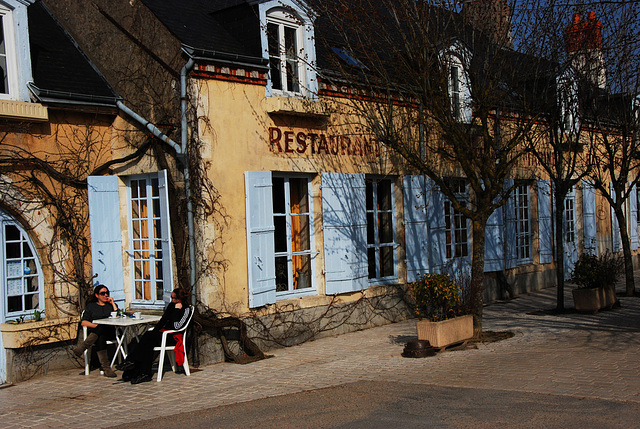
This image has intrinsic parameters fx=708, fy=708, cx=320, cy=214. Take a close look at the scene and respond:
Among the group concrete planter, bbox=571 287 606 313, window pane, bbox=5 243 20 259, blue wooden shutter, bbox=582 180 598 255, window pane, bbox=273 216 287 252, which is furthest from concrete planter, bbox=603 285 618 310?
window pane, bbox=5 243 20 259

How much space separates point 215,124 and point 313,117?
194 centimetres

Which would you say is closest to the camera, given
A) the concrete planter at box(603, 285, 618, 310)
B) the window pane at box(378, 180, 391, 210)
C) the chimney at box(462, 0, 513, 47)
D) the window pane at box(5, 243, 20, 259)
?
the window pane at box(5, 243, 20, 259)

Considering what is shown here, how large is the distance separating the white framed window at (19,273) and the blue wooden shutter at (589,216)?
13768mm

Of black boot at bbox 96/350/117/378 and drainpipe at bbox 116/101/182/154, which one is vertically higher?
drainpipe at bbox 116/101/182/154

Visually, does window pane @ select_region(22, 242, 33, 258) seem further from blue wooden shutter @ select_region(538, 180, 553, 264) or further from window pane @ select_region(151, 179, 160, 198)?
blue wooden shutter @ select_region(538, 180, 553, 264)

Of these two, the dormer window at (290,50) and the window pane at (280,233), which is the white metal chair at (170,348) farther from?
the dormer window at (290,50)

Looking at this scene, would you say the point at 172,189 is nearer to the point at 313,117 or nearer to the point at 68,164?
the point at 68,164

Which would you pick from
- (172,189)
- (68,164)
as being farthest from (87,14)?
(172,189)

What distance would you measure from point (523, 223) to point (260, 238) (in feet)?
27.9

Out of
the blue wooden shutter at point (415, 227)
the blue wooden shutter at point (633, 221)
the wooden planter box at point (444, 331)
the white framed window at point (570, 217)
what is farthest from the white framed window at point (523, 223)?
the wooden planter box at point (444, 331)

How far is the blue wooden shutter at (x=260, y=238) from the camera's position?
9828 mm

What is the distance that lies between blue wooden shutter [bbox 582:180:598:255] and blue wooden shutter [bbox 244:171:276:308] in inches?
433

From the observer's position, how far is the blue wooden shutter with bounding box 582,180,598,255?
1836cm

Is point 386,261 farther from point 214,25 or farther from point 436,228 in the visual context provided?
point 214,25
